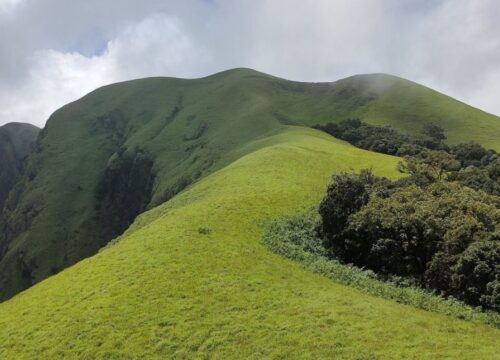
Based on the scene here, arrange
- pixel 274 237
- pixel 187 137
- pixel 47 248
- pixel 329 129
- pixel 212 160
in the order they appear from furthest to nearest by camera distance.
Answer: pixel 187 137 < pixel 47 248 < pixel 329 129 < pixel 212 160 < pixel 274 237

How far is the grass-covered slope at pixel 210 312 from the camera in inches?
1113

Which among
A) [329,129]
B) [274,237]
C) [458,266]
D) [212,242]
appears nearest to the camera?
[458,266]

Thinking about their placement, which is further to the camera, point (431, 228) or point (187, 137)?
point (187, 137)

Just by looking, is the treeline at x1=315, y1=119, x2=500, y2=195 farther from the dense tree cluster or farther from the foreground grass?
the foreground grass

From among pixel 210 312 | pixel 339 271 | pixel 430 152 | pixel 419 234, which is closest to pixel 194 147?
pixel 430 152

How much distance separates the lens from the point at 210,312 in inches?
1319

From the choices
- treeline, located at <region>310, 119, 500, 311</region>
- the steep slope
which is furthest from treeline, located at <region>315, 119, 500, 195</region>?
treeline, located at <region>310, 119, 500, 311</region>

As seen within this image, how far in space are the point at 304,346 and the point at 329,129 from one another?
5208 inches

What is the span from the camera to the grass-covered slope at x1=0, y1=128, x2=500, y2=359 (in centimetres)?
2827

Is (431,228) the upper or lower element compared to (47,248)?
upper

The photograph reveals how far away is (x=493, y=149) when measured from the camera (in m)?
128

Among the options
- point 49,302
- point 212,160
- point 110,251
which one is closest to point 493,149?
point 212,160

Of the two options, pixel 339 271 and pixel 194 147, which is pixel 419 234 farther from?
pixel 194 147

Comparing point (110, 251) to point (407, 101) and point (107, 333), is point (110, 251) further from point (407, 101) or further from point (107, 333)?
point (407, 101)
